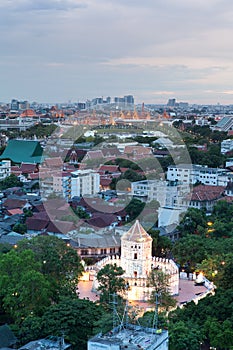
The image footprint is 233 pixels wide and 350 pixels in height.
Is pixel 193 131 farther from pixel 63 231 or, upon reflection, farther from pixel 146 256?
pixel 146 256

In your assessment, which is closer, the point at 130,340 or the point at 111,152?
the point at 130,340

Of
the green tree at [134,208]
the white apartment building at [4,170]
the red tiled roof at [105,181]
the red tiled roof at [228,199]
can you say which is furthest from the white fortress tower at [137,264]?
the white apartment building at [4,170]

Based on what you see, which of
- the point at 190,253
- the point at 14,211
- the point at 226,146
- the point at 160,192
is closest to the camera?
the point at 190,253

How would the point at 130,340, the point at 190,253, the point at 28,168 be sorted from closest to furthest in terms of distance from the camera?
the point at 130,340, the point at 190,253, the point at 28,168

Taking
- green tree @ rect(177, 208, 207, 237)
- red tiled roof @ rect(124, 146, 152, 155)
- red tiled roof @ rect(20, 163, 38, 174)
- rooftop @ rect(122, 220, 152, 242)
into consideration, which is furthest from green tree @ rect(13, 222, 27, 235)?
red tiled roof @ rect(124, 146, 152, 155)

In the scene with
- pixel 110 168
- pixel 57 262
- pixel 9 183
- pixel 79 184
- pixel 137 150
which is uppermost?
pixel 137 150

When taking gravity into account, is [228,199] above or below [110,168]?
below

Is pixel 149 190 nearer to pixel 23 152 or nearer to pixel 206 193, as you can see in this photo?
pixel 206 193

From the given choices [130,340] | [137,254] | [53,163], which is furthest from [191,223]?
[53,163]

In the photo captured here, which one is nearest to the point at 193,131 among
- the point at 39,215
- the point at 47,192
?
the point at 47,192
